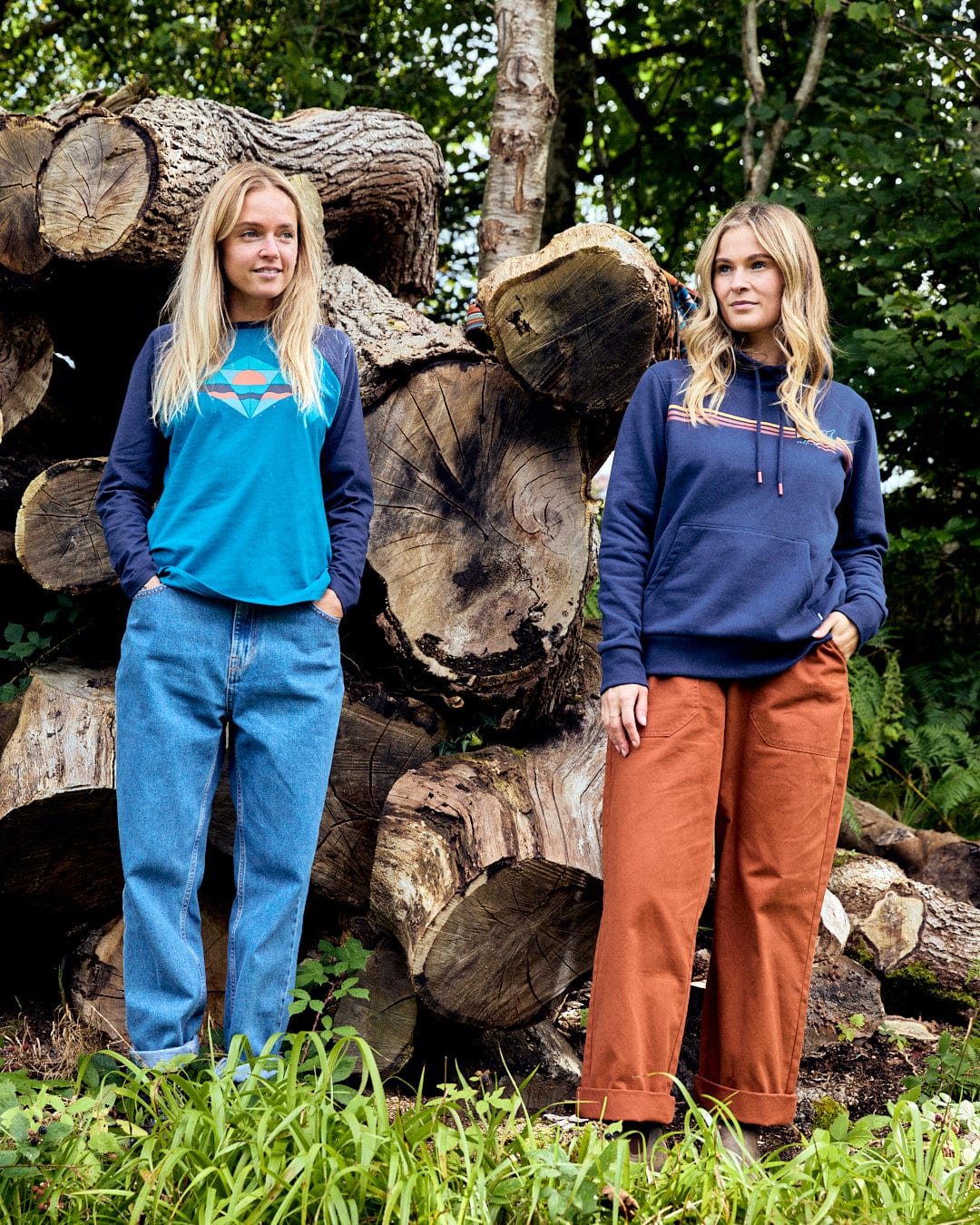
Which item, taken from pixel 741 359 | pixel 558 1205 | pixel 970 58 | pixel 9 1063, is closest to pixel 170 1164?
pixel 558 1205

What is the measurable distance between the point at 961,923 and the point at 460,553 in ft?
7.73

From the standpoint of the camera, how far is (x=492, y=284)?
2.93 meters

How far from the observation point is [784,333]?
2.69 m

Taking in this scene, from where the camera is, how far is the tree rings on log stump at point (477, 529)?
302 cm

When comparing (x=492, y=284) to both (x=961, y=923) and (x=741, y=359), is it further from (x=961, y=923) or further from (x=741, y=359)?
(x=961, y=923)

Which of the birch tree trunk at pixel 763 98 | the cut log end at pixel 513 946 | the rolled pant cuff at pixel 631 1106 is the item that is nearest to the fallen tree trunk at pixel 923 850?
the cut log end at pixel 513 946

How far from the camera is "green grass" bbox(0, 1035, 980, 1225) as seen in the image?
1.95 meters

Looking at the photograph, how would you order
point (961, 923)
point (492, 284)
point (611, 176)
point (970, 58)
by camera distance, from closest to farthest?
point (492, 284) < point (961, 923) < point (970, 58) < point (611, 176)

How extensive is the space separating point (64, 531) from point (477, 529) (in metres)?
1.13

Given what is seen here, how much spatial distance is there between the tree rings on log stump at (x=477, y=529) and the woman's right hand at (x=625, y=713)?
0.51 metres

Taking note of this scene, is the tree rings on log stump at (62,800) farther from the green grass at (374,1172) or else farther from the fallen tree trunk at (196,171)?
the fallen tree trunk at (196,171)

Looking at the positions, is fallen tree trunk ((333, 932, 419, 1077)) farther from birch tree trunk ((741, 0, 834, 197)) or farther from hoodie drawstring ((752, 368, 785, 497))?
birch tree trunk ((741, 0, 834, 197))

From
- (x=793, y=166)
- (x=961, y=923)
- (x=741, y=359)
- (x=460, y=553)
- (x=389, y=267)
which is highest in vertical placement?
(x=793, y=166)

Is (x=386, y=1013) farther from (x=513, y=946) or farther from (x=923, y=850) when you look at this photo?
(x=923, y=850)
